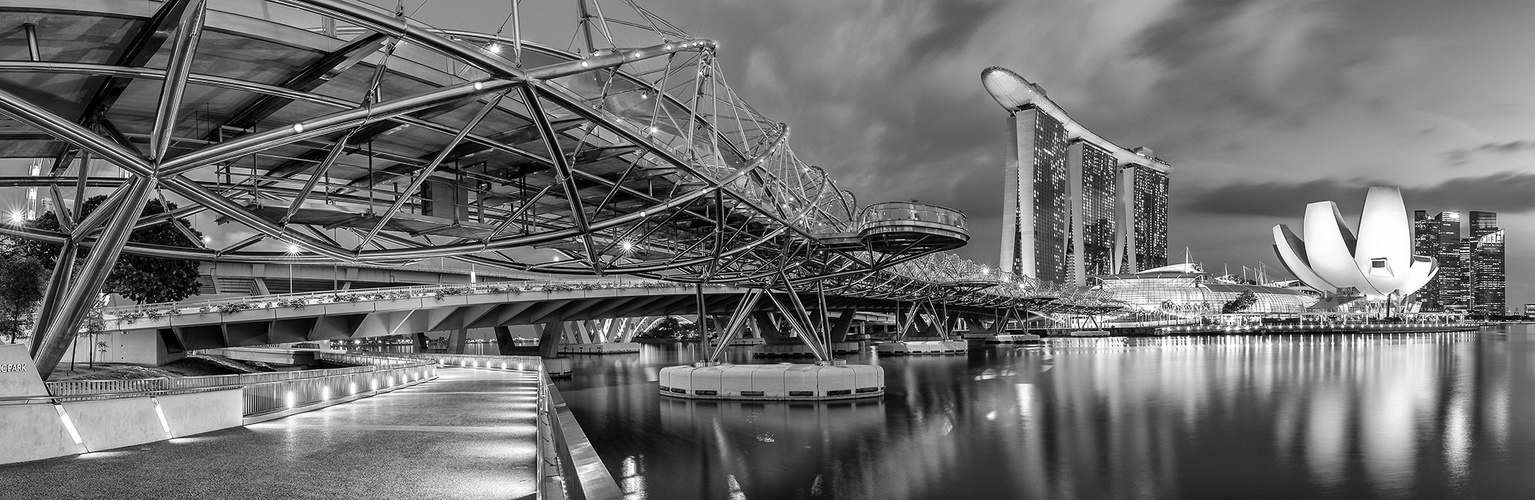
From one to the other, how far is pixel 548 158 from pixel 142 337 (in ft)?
108

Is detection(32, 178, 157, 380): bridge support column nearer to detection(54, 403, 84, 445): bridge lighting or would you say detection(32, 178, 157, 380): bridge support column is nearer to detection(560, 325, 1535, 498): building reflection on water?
detection(54, 403, 84, 445): bridge lighting

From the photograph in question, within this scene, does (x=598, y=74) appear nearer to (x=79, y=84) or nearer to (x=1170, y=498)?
(x=79, y=84)

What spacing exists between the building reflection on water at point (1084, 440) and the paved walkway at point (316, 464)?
7918mm

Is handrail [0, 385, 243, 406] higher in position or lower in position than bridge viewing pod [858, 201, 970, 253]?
lower

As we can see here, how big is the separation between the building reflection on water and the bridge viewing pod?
7574mm

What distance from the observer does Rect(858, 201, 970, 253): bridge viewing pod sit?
122ft

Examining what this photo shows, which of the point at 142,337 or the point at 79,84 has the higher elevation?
the point at 79,84

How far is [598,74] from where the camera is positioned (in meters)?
25.0

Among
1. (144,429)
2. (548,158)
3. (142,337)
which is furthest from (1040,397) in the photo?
(142,337)

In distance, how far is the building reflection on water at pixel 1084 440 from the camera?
2488cm

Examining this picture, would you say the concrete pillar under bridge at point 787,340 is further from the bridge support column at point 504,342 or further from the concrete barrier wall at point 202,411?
the concrete barrier wall at point 202,411

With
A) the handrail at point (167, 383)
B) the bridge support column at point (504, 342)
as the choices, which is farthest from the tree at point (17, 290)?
the bridge support column at point (504, 342)

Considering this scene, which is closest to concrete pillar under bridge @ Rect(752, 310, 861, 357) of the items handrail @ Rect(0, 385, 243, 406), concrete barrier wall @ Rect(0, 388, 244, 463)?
concrete barrier wall @ Rect(0, 388, 244, 463)

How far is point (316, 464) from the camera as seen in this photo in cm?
1381
